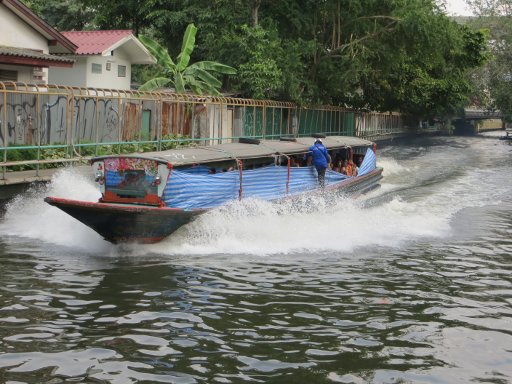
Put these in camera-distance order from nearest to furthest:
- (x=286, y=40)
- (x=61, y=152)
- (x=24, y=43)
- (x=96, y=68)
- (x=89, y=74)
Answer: (x=61, y=152)
(x=24, y=43)
(x=286, y=40)
(x=89, y=74)
(x=96, y=68)

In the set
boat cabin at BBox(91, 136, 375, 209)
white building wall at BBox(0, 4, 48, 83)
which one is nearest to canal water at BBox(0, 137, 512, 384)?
boat cabin at BBox(91, 136, 375, 209)

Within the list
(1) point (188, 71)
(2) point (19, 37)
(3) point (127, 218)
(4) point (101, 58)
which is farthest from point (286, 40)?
(3) point (127, 218)

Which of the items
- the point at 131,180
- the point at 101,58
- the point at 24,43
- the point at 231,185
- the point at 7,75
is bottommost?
the point at 231,185

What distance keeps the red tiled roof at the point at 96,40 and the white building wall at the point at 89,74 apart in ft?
1.83

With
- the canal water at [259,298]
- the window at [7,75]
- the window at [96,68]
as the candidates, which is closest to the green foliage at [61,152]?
the canal water at [259,298]

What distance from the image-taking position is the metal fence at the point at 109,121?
16.3 metres

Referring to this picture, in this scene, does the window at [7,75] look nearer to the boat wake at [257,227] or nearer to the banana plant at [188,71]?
the banana plant at [188,71]

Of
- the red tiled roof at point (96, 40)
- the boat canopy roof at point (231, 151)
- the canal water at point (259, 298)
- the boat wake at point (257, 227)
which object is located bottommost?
the canal water at point (259, 298)

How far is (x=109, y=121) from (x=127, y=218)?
842cm

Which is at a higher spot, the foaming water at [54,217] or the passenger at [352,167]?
the passenger at [352,167]

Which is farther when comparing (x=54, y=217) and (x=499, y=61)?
(x=499, y=61)

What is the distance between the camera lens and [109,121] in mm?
19797

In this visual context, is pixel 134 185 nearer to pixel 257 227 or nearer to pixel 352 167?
pixel 257 227

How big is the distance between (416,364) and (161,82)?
21495 mm
